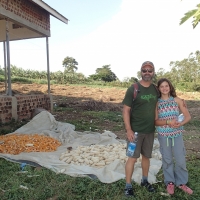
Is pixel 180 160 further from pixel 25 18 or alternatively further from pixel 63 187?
pixel 25 18

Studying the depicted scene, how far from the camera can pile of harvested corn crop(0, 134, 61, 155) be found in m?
5.50

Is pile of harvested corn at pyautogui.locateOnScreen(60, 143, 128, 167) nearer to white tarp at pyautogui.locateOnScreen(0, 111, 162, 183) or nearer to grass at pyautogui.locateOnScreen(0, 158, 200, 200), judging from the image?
white tarp at pyautogui.locateOnScreen(0, 111, 162, 183)

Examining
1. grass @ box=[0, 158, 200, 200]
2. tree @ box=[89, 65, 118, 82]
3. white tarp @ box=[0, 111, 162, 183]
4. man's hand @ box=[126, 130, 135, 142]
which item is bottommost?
grass @ box=[0, 158, 200, 200]

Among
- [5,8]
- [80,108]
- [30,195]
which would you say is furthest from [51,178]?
[80,108]

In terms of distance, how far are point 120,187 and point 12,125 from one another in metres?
5.62

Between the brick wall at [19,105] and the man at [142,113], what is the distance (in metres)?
5.92

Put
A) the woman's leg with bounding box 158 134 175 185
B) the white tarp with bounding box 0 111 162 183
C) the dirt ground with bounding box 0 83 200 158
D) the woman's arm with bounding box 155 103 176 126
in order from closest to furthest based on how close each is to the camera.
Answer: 1. the woman's arm with bounding box 155 103 176 126
2. the woman's leg with bounding box 158 134 175 185
3. the white tarp with bounding box 0 111 162 183
4. the dirt ground with bounding box 0 83 200 158

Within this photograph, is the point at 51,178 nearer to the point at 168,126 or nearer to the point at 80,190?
the point at 80,190

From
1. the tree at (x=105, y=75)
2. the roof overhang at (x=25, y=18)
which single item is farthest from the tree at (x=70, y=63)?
the roof overhang at (x=25, y=18)

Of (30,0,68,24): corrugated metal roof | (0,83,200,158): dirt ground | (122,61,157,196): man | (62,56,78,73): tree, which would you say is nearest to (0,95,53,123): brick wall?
(0,83,200,158): dirt ground

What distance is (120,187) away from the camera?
11.9 ft

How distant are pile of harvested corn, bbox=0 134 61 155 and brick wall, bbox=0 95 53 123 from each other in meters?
2.21

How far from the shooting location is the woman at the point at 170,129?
3312 millimetres

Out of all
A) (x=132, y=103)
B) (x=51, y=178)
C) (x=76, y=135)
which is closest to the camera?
(x=132, y=103)
